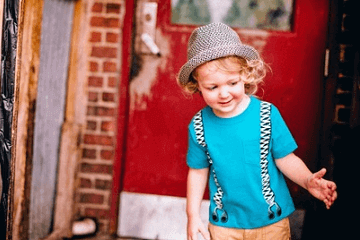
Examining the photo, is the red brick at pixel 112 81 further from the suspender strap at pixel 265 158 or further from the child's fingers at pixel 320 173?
the child's fingers at pixel 320 173

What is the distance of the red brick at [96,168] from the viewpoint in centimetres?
286

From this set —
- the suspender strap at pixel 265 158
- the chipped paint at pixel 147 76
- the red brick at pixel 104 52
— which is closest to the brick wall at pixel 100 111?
the red brick at pixel 104 52

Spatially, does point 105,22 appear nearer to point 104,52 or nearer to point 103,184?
point 104,52

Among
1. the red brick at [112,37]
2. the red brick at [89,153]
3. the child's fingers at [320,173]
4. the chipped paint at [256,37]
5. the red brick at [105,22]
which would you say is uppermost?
the red brick at [105,22]

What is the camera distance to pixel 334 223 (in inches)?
83.5

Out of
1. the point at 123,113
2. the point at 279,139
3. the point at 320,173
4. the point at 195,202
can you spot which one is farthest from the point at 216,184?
the point at 123,113

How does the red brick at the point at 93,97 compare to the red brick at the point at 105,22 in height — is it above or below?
below

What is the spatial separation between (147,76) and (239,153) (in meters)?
1.16

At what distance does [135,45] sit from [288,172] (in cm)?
137

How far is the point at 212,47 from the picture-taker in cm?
173

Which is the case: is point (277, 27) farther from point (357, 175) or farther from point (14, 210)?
point (14, 210)

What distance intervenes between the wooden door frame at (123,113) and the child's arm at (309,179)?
123 cm

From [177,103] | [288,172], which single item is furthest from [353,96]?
[177,103]

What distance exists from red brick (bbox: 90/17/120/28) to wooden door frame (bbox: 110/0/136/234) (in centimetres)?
5
